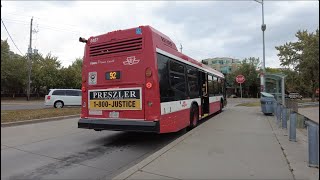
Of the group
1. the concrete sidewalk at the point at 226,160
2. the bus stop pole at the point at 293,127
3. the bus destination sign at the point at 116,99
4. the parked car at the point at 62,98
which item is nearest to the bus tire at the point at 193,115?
the concrete sidewalk at the point at 226,160

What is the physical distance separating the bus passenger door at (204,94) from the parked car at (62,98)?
15202mm

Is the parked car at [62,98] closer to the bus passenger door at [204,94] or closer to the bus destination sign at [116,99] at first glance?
the bus passenger door at [204,94]

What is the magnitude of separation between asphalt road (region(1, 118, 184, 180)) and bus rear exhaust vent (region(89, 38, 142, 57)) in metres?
2.79

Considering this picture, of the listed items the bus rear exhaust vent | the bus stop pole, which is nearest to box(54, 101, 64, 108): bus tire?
the bus rear exhaust vent

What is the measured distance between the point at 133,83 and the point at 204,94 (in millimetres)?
6535

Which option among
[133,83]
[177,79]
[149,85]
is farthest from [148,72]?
[177,79]

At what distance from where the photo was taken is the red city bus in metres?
8.64

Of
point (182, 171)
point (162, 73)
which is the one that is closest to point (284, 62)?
point (162, 73)

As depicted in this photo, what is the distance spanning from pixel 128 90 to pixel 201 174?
408 cm

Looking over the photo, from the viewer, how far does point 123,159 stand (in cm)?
750

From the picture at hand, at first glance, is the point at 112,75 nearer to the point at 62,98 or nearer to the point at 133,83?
the point at 133,83

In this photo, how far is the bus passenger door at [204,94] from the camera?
1405 cm

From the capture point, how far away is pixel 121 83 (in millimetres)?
9117

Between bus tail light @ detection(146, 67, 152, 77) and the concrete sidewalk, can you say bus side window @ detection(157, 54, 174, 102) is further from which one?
the concrete sidewalk
